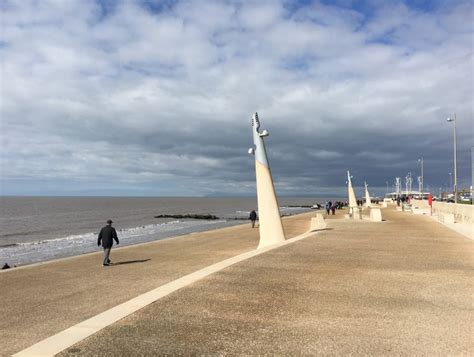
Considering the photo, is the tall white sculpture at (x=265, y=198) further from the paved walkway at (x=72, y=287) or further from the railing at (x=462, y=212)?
the railing at (x=462, y=212)

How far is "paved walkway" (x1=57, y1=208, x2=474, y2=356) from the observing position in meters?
4.54

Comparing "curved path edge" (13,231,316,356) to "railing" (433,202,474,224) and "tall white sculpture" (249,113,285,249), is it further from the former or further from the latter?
"railing" (433,202,474,224)

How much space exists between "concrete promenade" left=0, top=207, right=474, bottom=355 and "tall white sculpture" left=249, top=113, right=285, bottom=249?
12.6 ft

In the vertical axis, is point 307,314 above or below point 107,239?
below

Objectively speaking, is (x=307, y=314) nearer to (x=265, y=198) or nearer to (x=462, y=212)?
(x=265, y=198)

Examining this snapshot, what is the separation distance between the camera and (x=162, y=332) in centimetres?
489

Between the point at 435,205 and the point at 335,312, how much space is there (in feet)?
117

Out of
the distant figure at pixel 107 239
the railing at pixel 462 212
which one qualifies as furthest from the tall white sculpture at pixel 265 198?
the railing at pixel 462 212

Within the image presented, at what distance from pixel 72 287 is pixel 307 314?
6.56 m

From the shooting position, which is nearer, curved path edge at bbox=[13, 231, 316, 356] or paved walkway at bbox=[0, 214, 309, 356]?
curved path edge at bbox=[13, 231, 316, 356]

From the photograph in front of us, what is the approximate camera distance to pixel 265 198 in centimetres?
1599

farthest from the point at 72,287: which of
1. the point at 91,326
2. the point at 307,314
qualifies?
the point at 307,314

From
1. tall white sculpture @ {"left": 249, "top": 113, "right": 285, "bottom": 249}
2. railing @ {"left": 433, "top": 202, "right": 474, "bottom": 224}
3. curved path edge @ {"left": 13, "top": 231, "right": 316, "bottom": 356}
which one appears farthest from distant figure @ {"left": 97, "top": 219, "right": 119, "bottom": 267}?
railing @ {"left": 433, "top": 202, "right": 474, "bottom": 224}

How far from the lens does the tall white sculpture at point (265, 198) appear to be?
15.8 m
